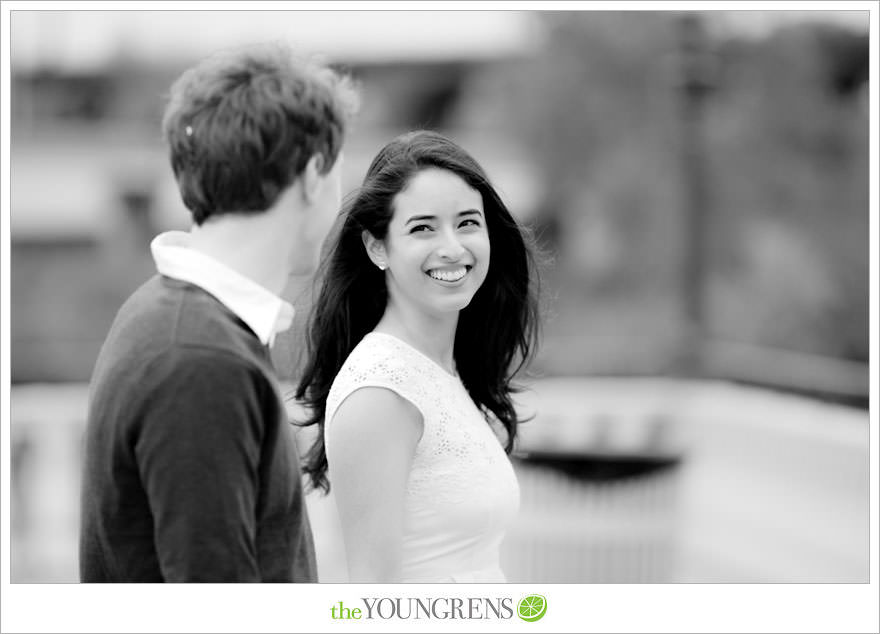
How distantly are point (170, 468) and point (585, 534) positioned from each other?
474 centimetres

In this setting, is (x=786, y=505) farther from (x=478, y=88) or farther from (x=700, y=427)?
(x=478, y=88)

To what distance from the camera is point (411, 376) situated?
2.25 metres

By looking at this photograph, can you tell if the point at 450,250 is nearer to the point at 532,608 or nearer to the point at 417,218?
the point at 417,218

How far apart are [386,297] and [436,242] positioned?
0.86 feet

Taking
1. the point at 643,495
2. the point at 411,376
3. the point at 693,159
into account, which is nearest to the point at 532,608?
the point at 411,376

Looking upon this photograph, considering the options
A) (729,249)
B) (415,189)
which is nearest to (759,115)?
(729,249)

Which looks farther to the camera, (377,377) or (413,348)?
(413,348)

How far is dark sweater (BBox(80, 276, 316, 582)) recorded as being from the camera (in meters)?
1.55

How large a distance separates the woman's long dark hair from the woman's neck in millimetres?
88

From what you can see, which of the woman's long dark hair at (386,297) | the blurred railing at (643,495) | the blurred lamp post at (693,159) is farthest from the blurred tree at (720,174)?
the woman's long dark hair at (386,297)

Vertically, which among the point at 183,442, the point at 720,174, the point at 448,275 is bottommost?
the point at 183,442

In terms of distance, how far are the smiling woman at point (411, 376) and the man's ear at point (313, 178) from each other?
0.53m

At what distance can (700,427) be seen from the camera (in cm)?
640

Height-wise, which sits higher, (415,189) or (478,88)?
(478,88)
